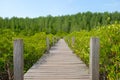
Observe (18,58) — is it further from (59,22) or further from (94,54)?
(59,22)

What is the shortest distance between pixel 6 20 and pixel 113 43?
93216 mm

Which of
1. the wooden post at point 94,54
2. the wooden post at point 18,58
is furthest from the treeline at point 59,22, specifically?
the wooden post at point 18,58

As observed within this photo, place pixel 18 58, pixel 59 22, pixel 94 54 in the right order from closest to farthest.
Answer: pixel 18 58, pixel 94 54, pixel 59 22

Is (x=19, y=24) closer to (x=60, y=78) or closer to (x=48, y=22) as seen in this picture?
(x=48, y=22)

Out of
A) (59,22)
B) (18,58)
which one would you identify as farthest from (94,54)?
(59,22)

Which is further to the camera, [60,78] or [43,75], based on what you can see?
[43,75]

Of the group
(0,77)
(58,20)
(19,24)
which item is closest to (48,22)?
(58,20)

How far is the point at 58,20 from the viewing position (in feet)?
340

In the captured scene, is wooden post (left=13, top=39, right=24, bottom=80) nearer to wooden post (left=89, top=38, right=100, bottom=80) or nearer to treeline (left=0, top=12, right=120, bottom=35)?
wooden post (left=89, top=38, right=100, bottom=80)

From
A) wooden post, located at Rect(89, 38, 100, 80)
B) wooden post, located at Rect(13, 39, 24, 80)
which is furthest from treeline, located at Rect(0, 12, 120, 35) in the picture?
wooden post, located at Rect(13, 39, 24, 80)

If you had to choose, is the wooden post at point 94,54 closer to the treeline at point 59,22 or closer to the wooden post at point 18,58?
the wooden post at point 18,58

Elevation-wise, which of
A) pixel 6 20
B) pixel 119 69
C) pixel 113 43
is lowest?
pixel 119 69

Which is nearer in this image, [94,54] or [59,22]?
[94,54]

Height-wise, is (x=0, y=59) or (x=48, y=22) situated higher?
(x=48, y=22)
